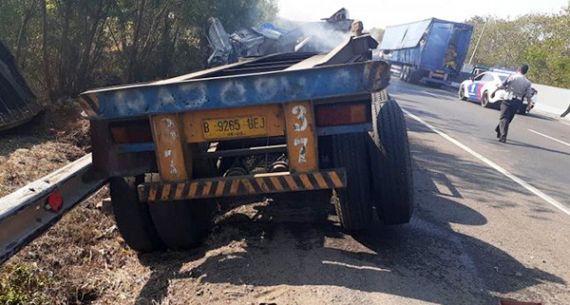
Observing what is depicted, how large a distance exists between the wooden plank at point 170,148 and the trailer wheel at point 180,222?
0.37m

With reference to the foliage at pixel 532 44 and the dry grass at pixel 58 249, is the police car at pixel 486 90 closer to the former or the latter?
the foliage at pixel 532 44

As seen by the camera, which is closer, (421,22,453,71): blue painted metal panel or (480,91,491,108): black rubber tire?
(480,91,491,108): black rubber tire

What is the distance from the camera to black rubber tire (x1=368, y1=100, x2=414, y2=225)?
3.88 m

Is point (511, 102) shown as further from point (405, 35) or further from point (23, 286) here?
point (405, 35)

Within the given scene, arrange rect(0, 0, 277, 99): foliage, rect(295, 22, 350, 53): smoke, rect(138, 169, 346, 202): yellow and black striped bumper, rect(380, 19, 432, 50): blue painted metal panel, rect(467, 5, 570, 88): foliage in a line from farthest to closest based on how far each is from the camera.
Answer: rect(467, 5, 570, 88): foliage < rect(380, 19, 432, 50): blue painted metal panel < rect(295, 22, 350, 53): smoke < rect(0, 0, 277, 99): foliage < rect(138, 169, 346, 202): yellow and black striped bumper

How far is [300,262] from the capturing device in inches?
148

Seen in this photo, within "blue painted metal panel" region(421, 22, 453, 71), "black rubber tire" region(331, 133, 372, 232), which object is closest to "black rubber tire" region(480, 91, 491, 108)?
"blue painted metal panel" region(421, 22, 453, 71)

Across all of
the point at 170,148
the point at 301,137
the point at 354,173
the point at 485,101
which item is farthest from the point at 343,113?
the point at 485,101

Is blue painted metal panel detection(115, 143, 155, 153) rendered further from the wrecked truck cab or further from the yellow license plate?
the yellow license plate

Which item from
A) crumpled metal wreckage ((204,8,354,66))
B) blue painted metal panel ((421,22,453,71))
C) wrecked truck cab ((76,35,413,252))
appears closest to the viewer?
wrecked truck cab ((76,35,413,252))

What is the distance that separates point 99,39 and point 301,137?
856cm

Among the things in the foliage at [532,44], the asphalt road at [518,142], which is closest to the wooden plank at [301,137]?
the asphalt road at [518,142]

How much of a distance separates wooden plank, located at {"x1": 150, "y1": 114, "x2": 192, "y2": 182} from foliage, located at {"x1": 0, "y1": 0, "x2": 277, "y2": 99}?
6.72 metres

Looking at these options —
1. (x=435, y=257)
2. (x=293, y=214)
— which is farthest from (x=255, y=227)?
(x=435, y=257)
